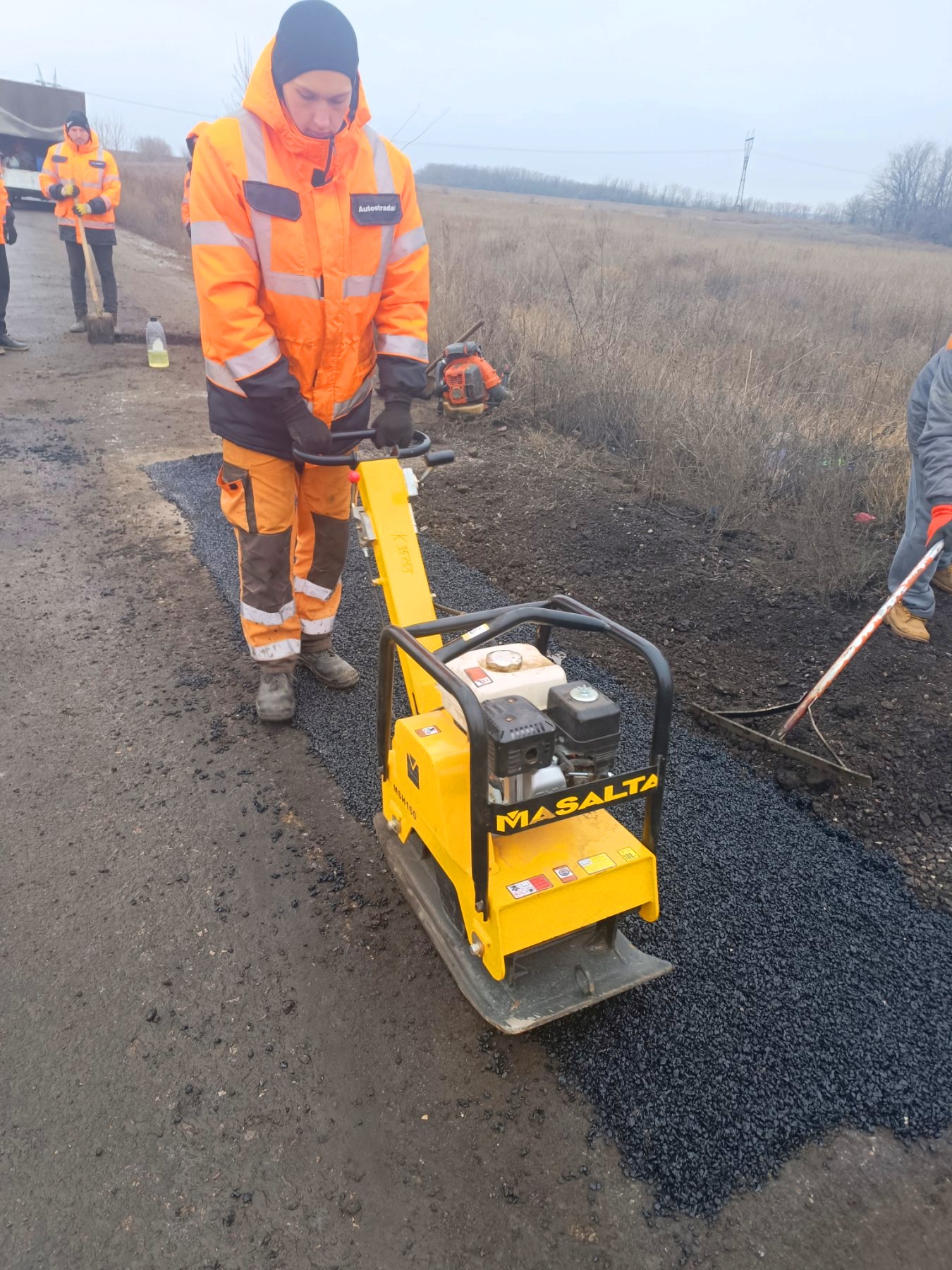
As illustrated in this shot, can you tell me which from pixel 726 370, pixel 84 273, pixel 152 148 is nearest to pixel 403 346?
pixel 726 370

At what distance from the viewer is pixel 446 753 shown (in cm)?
203

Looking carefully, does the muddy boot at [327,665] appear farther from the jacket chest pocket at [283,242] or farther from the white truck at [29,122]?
the white truck at [29,122]

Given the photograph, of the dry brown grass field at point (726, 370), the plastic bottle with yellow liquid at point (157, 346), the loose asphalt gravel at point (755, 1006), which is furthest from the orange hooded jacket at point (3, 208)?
the loose asphalt gravel at point (755, 1006)

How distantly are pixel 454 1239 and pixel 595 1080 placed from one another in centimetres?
50

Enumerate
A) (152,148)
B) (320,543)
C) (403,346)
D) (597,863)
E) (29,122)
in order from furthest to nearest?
(152,148) < (29,122) < (320,543) < (403,346) < (597,863)

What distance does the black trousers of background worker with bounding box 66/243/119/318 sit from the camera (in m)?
9.50

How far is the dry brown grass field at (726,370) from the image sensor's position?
211 inches

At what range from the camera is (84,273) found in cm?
1013

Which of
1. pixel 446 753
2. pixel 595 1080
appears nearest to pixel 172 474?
pixel 446 753

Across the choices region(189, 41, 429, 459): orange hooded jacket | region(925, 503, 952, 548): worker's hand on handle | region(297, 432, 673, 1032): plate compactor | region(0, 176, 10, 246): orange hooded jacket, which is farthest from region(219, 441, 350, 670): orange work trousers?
region(0, 176, 10, 246): orange hooded jacket

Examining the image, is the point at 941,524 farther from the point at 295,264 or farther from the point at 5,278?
the point at 5,278

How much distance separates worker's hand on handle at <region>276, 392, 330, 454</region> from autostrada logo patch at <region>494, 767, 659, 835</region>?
1595mm

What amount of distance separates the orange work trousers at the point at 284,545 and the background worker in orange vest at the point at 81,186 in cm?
767

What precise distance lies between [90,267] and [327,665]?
8119mm
